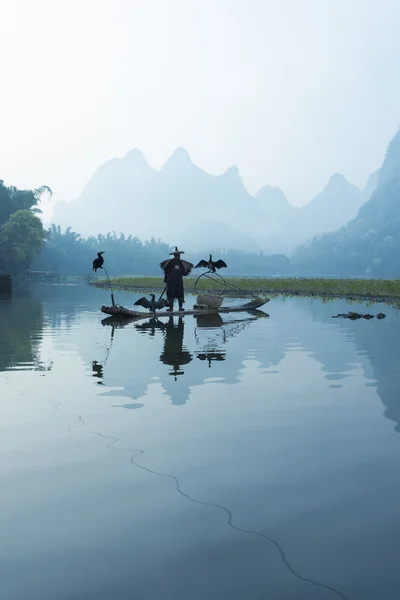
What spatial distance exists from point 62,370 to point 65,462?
5.16m

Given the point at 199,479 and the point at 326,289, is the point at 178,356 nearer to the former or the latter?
the point at 199,479

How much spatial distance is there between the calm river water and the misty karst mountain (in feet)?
436

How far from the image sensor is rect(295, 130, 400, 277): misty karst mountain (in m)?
140

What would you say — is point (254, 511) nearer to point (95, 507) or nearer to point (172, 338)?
point (95, 507)

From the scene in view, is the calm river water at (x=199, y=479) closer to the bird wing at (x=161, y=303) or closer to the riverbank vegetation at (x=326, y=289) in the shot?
the bird wing at (x=161, y=303)

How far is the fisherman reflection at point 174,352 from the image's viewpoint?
11.5 m

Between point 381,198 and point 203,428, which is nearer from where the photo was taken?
point 203,428

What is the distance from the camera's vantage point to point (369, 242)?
5822 inches

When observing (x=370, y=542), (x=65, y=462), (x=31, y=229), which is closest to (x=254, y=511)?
(x=370, y=542)

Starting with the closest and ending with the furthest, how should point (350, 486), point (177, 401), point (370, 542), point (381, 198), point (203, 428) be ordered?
point (370, 542), point (350, 486), point (203, 428), point (177, 401), point (381, 198)

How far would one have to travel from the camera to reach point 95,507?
4820mm

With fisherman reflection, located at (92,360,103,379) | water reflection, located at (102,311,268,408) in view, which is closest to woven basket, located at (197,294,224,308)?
water reflection, located at (102,311,268,408)

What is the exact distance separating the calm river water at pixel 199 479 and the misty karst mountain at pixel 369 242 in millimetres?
132843

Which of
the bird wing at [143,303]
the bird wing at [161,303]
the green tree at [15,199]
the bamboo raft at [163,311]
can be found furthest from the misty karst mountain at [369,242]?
the bird wing at [143,303]
